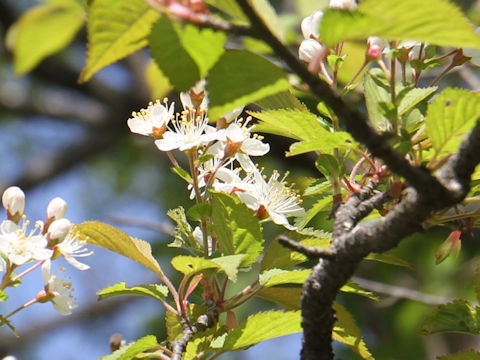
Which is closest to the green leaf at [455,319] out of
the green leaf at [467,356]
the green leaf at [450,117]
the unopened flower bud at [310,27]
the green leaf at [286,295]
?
the green leaf at [467,356]

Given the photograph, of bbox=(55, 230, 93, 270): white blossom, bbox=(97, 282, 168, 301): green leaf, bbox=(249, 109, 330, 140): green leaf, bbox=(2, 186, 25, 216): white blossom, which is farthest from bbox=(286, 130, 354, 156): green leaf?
bbox=(2, 186, 25, 216): white blossom

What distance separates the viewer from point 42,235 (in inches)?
40.5

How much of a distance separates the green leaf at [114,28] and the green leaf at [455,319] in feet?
1.96

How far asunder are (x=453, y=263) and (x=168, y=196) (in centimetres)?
208

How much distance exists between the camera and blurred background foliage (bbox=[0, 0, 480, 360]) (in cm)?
352

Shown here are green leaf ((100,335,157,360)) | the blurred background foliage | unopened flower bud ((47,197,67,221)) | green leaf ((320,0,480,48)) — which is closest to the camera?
green leaf ((320,0,480,48))

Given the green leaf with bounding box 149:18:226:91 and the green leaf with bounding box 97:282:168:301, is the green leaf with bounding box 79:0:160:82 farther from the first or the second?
the green leaf with bounding box 97:282:168:301

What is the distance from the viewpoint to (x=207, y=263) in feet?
2.54

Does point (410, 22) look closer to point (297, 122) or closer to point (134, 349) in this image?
point (297, 122)

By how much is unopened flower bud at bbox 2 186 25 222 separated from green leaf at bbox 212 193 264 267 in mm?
365

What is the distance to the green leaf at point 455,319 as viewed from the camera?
913mm

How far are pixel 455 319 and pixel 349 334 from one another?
0.16 meters

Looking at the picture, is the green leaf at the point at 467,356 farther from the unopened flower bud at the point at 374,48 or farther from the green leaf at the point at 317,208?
the unopened flower bud at the point at 374,48

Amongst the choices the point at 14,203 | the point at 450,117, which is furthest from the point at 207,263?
the point at 14,203
